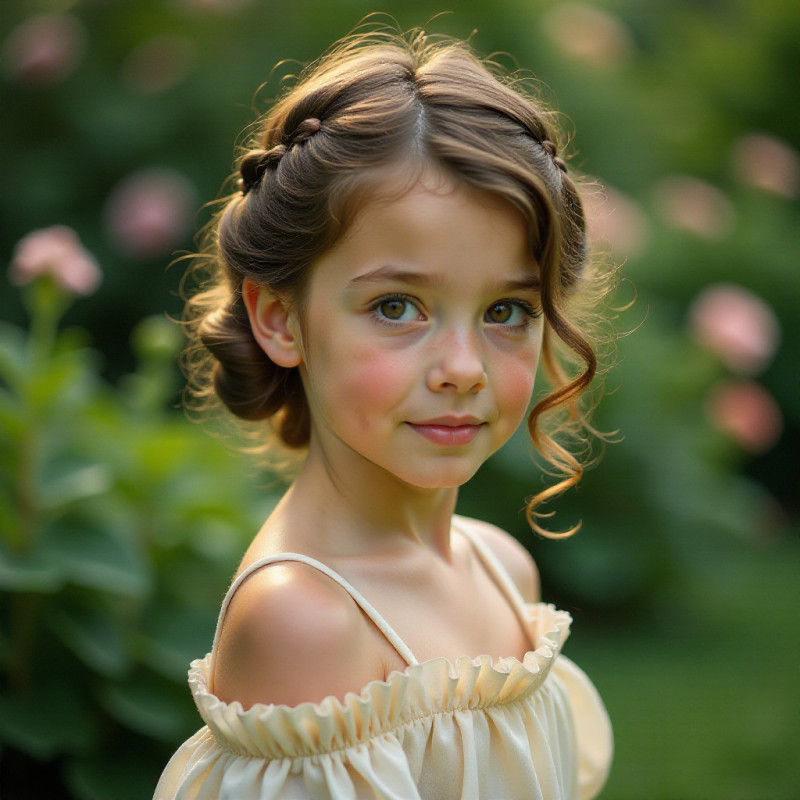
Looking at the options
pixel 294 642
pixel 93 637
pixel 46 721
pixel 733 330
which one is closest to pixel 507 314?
pixel 294 642

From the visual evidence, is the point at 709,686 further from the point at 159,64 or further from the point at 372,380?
the point at 159,64

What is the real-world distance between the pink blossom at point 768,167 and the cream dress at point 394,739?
5.81 m

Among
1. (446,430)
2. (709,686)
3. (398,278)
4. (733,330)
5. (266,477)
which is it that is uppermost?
(398,278)

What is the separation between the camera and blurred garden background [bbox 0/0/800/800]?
2.88 meters

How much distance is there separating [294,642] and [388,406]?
385mm

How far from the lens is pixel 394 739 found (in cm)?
159

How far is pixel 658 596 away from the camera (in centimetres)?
Answer: 488

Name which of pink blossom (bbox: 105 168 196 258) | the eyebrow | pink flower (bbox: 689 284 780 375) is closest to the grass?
pink flower (bbox: 689 284 780 375)

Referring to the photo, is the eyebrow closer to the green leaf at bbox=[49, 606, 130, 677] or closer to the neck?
the neck

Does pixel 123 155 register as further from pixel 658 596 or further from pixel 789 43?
pixel 789 43

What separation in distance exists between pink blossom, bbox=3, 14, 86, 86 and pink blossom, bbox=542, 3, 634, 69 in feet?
9.12

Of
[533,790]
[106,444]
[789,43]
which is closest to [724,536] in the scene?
[106,444]

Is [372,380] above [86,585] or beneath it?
above

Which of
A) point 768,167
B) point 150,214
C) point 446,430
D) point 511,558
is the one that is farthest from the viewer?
point 768,167
